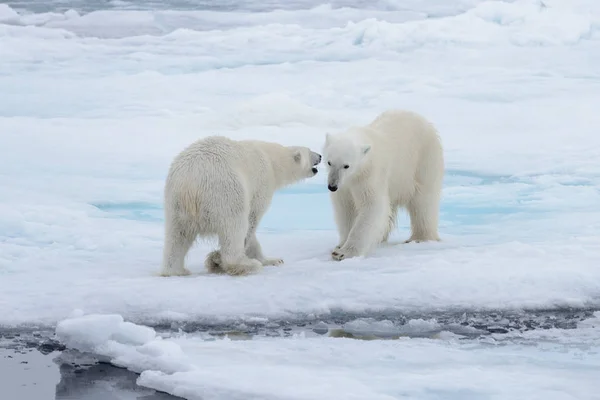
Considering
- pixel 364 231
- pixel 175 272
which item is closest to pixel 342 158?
pixel 364 231

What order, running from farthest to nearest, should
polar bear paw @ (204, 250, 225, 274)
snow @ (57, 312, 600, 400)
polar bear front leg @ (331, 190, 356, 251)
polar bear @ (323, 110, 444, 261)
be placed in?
polar bear front leg @ (331, 190, 356, 251) < polar bear @ (323, 110, 444, 261) < polar bear paw @ (204, 250, 225, 274) < snow @ (57, 312, 600, 400)

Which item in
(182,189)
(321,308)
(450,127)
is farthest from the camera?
(450,127)

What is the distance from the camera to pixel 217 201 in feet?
17.6

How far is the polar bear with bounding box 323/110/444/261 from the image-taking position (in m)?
6.01

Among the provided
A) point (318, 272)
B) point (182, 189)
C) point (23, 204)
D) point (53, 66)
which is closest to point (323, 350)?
point (318, 272)

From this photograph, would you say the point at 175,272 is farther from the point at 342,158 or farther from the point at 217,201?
the point at 342,158

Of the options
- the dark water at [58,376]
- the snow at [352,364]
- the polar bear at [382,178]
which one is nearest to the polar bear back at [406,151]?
the polar bear at [382,178]

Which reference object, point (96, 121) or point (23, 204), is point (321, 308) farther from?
point (96, 121)

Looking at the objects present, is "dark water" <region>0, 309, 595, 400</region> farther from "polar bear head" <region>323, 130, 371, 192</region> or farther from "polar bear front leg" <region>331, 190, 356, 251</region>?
"polar bear front leg" <region>331, 190, 356, 251</region>

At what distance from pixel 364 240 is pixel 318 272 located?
0.72 metres

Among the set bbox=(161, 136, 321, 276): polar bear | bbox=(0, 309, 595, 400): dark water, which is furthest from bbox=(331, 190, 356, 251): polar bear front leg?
bbox=(0, 309, 595, 400): dark water

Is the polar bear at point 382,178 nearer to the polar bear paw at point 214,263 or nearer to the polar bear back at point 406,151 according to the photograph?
the polar bear back at point 406,151

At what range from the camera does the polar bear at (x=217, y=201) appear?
212 inches

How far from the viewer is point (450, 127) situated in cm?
1204
